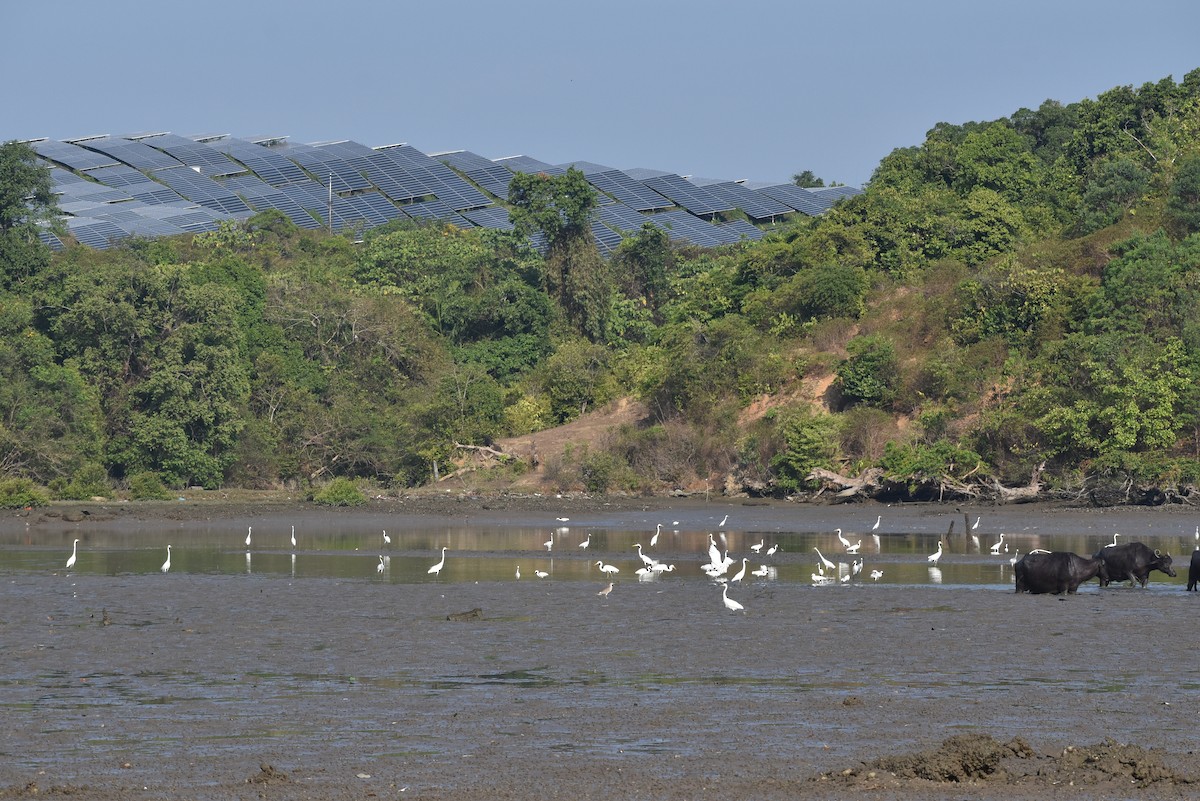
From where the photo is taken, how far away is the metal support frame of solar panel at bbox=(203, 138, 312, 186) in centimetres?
9456

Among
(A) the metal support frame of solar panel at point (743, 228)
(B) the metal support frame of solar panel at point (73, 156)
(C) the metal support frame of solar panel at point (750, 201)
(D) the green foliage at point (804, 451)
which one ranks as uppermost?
(B) the metal support frame of solar panel at point (73, 156)

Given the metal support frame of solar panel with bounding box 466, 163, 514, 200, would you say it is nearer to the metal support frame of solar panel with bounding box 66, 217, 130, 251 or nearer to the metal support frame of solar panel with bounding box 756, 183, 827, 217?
the metal support frame of solar panel with bounding box 756, 183, 827, 217

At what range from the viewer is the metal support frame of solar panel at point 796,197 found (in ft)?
288

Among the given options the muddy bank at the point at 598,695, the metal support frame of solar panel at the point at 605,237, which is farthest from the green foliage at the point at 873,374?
the metal support frame of solar panel at the point at 605,237

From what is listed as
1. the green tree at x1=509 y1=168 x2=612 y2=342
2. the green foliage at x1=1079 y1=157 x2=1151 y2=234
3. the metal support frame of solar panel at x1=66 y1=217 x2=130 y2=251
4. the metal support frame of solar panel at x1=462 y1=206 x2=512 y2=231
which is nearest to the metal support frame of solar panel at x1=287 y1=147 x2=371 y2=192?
the metal support frame of solar panel at x1=462 y1=206 x2=512 y2=231

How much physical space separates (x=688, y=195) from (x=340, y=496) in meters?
52.7

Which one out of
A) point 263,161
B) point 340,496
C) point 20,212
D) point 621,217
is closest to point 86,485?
point 340,496

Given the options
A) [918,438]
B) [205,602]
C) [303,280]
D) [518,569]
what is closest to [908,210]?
[918,438]

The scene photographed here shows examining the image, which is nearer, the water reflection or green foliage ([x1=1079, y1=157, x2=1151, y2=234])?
the water reflection

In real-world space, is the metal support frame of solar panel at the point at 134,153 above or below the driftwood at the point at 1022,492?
above

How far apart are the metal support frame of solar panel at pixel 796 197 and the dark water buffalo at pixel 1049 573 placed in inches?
2567

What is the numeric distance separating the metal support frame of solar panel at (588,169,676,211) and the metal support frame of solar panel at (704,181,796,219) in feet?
12.8

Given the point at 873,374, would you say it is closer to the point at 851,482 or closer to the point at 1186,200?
the point at 851,482

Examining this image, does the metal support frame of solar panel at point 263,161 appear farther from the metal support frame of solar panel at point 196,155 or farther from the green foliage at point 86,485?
the green foliage at point 86,485
